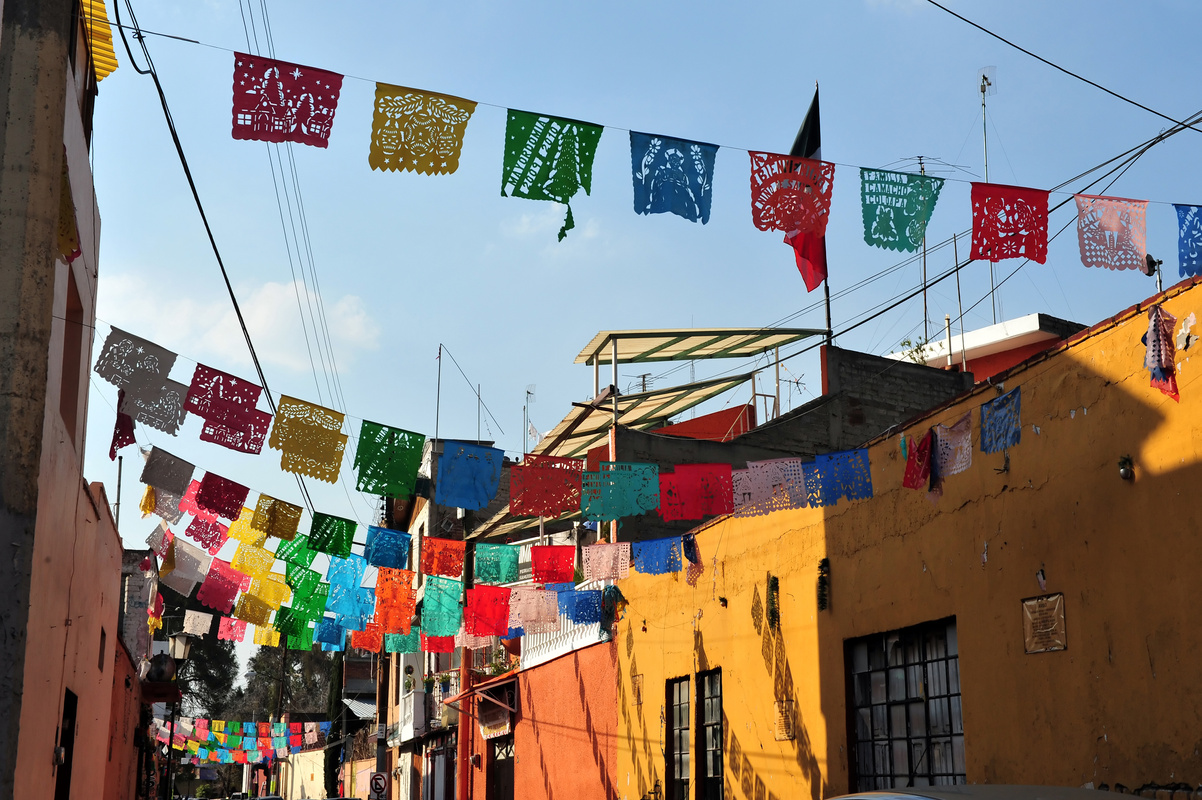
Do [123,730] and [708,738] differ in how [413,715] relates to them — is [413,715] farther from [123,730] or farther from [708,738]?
[708,738]

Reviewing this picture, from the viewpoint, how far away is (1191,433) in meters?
6.60

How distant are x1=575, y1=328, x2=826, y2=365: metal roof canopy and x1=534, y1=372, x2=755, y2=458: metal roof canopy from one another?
1.97 feet

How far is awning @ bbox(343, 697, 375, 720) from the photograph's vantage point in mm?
44069

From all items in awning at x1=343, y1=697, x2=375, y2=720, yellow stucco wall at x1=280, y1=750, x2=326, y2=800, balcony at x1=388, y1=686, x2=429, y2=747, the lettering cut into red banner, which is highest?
the lettering cut into red banner

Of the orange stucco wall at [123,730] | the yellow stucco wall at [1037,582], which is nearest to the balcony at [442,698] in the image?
the orange stucco wall at [123,730]

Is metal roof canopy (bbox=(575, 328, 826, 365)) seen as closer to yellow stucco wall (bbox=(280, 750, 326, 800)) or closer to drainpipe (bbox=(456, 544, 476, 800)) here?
drainpipe (bbox=(456, 544, 476, 800))

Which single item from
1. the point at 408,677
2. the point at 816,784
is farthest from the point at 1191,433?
the point at 408,677

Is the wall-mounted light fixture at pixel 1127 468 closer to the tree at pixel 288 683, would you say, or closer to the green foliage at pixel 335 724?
the green foliage at pixel 335 724

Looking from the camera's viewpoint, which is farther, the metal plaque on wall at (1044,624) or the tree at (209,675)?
the tree at (209,675)

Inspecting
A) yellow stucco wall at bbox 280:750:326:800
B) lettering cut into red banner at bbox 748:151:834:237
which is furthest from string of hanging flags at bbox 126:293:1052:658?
yellow stucco wall at bbox 280:750:326:800

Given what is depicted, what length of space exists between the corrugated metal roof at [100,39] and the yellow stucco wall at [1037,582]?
26.6 ft

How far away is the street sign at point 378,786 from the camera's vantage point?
984 inches

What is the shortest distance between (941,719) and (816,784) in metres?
2.07

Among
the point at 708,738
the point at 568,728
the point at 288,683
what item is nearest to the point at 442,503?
the point at 708,738
